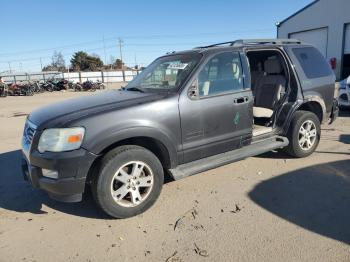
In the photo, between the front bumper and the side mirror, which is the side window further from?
the front bumper

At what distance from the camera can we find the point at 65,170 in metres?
3.45

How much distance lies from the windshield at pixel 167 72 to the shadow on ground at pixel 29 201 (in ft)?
5.70

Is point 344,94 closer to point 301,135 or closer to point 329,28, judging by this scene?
point 301,135

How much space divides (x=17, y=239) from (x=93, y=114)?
1487 mm

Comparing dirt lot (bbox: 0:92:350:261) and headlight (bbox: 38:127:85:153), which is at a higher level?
headlight (bbox: 38:127:85:153)

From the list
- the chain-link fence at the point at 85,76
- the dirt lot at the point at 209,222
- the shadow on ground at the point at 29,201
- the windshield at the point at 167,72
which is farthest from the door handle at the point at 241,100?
the chain-link fence at the point at 85,76

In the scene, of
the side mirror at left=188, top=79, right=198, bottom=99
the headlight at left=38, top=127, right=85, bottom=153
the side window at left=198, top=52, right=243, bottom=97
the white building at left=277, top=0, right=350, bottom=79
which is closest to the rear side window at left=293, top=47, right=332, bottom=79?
the side window at left=198, top=52, right=243, bottom=97

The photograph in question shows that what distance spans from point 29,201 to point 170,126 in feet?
6.85

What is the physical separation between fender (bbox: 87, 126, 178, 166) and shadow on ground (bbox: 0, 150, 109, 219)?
89 centimetres

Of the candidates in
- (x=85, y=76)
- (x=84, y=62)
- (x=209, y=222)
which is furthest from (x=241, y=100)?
(x=84, y=62)

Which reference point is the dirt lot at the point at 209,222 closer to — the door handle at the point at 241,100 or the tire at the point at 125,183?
the tire at the point at 125,183

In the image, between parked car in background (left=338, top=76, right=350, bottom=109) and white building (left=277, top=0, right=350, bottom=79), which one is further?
white building (left=277, top=0, right=350, bottom=79)

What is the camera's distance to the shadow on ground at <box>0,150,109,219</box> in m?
4.09

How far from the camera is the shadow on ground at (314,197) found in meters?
3.47
